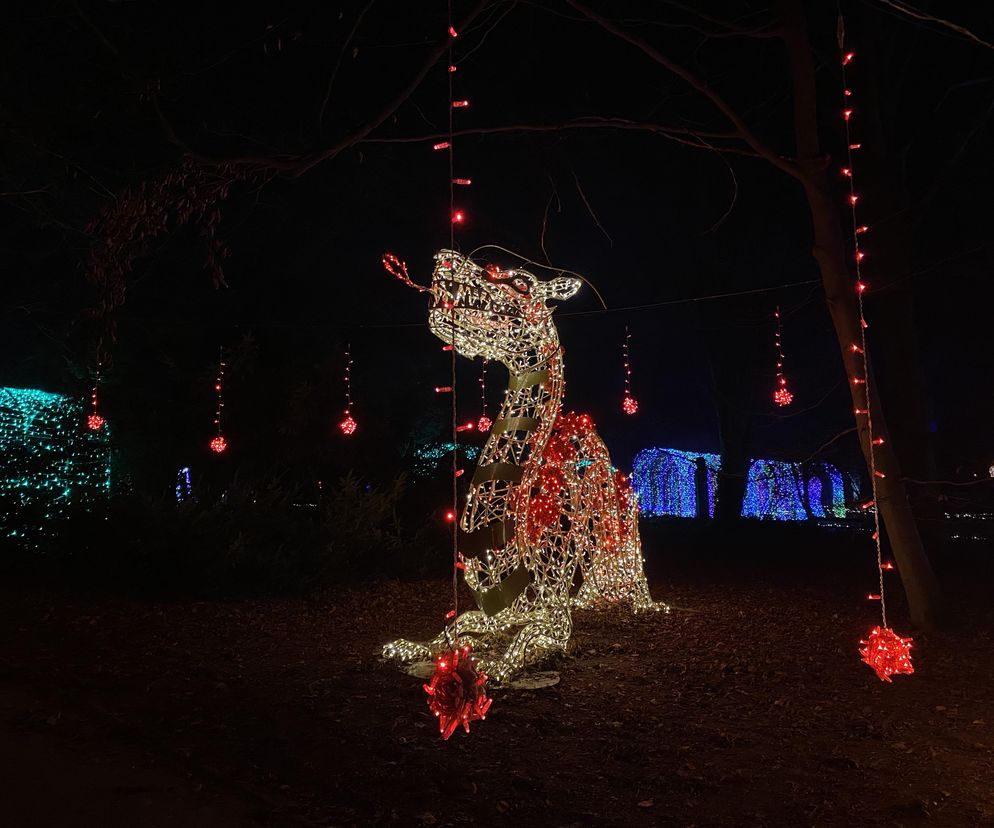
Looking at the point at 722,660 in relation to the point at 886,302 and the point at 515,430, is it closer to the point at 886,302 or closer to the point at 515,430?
the point at 515,430

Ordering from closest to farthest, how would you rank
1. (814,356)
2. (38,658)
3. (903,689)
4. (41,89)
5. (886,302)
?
(903,689)
(38,658)
(41,89)
(886,302)
(814,356)

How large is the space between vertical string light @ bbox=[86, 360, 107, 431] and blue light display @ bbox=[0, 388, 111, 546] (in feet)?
0.91

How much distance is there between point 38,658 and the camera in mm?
6098

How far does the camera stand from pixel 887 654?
512 cm

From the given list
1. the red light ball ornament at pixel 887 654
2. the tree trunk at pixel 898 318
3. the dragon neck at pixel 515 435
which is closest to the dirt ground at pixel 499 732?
the red light ball ornament at pixel 887 654

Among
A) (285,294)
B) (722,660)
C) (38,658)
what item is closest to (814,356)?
(285,294)

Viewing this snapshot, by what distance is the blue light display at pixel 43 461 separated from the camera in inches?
389

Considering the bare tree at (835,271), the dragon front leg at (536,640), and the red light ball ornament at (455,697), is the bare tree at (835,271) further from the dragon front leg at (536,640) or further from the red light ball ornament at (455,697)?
the red light ball ornament at (455,697)

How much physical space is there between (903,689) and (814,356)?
20547mm

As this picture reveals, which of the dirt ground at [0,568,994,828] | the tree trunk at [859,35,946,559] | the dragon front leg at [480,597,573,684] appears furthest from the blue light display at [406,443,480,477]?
the dragon front leg at [480,597,573,684]

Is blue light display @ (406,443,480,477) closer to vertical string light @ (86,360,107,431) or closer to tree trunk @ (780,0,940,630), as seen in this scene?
vertical string light @ (86,360,107,431)

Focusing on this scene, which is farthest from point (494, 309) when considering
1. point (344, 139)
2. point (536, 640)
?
point (536, 640)

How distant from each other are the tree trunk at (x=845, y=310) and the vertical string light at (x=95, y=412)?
336 inches

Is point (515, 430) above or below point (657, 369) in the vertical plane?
below
